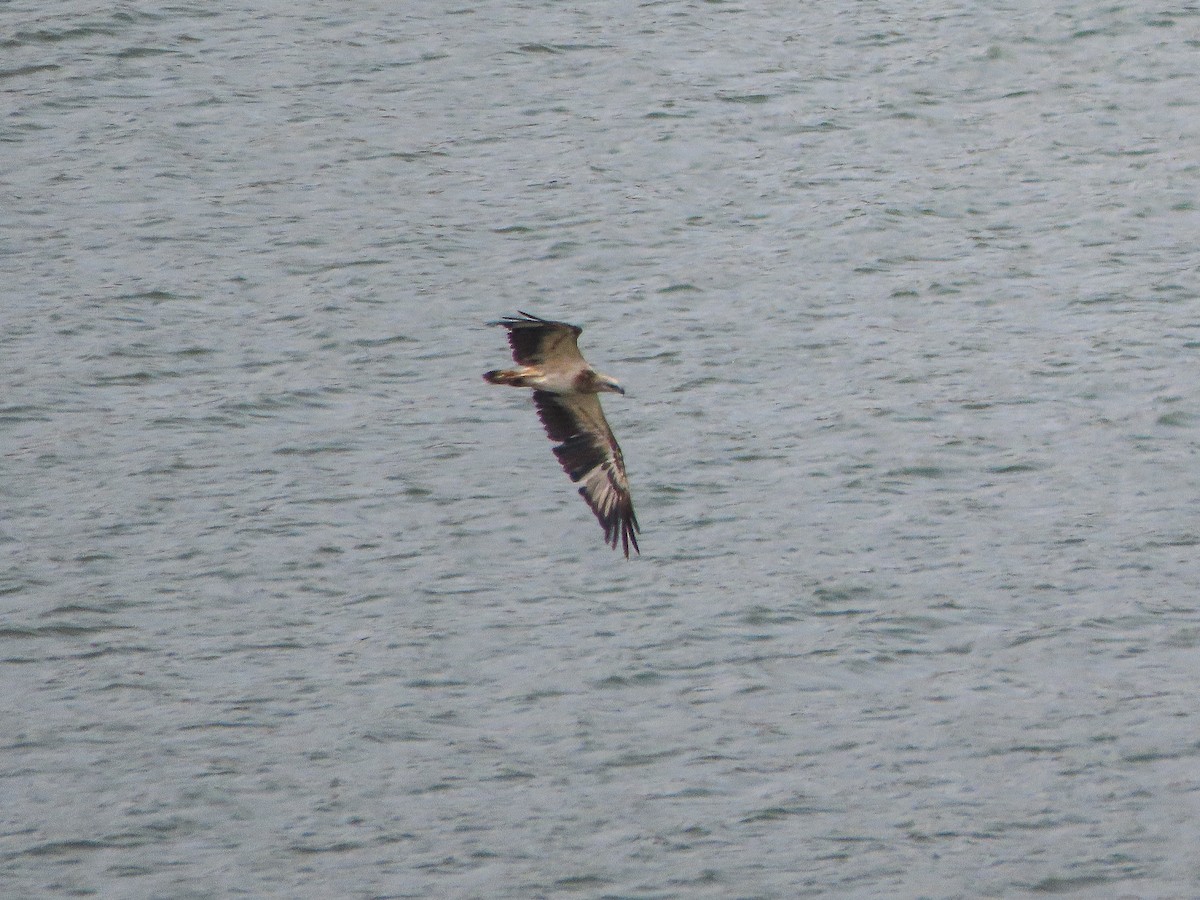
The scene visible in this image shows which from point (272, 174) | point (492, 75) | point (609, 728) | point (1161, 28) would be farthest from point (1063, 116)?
point (609, 728)

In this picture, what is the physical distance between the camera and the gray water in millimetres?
15406

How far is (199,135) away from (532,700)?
11.6 m

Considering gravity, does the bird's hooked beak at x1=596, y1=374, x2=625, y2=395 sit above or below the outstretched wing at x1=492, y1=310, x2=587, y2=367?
below

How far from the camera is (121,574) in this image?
1841 centimetres

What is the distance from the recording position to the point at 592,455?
1459 centimetres

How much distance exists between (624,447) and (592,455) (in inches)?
196

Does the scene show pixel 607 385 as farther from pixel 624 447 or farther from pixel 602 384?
pixel 624 447

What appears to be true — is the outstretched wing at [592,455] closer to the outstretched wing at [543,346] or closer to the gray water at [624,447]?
the outstretched wing at [543,346]

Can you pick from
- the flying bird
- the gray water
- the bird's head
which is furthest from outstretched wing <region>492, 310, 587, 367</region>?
the gray water

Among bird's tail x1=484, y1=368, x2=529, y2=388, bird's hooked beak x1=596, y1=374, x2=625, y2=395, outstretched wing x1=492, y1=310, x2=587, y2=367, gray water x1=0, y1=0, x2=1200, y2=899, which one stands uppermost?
outstretched wing x1=492, y1=310, x2=587, y2=367

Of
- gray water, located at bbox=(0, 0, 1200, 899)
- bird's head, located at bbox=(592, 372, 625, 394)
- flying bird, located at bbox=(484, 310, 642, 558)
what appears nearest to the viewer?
flying bird, located at bbox=(484, 310, 642, 558)

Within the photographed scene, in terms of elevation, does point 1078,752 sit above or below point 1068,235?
below

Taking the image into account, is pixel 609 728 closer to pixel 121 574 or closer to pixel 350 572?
pixel 350 572

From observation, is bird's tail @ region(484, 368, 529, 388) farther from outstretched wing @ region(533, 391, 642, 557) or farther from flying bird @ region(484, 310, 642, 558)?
outstretched wing @ region(533, 391, 642, 557)
